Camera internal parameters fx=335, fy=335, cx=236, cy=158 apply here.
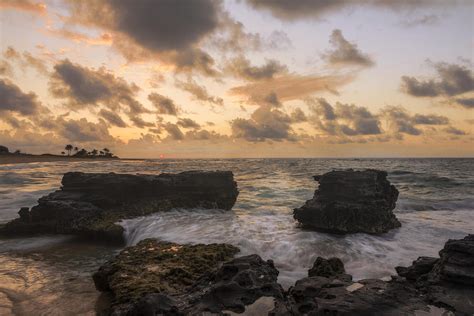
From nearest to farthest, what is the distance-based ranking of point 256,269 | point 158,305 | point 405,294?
point 158,305 < point 405,294 < point 256,269

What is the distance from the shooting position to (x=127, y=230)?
15.5 metres

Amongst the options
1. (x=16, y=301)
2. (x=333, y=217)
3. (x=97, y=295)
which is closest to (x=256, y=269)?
(x=97, y=295)

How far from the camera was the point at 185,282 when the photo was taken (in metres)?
7.94

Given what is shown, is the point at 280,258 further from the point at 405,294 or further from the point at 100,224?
the point at 100,224

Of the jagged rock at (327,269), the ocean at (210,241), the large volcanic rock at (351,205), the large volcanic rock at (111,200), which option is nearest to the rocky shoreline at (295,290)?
the jagged rock at (327,269)

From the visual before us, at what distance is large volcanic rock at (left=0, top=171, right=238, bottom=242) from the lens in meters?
16.1

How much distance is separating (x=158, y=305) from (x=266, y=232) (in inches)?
375

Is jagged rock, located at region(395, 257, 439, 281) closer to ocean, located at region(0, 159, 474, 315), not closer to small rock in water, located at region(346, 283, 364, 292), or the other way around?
small rock in water, located at region(346, 283, 364, 292)

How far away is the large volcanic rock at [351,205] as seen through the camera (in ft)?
50.8

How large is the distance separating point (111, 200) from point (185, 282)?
11972 millimetres

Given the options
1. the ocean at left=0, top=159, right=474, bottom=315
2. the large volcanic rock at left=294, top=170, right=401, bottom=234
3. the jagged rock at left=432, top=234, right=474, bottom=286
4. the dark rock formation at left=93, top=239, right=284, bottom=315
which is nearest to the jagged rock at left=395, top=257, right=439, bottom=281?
the jagged rock at left=432, top=234, right=474, bottom=286

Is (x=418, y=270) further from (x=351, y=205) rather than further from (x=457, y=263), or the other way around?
(x=351, y=205)

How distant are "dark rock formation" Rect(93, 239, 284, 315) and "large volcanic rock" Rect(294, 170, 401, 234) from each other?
7.17 m

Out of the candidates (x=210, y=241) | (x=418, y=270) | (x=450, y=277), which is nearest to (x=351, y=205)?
(x=210, y=241)
